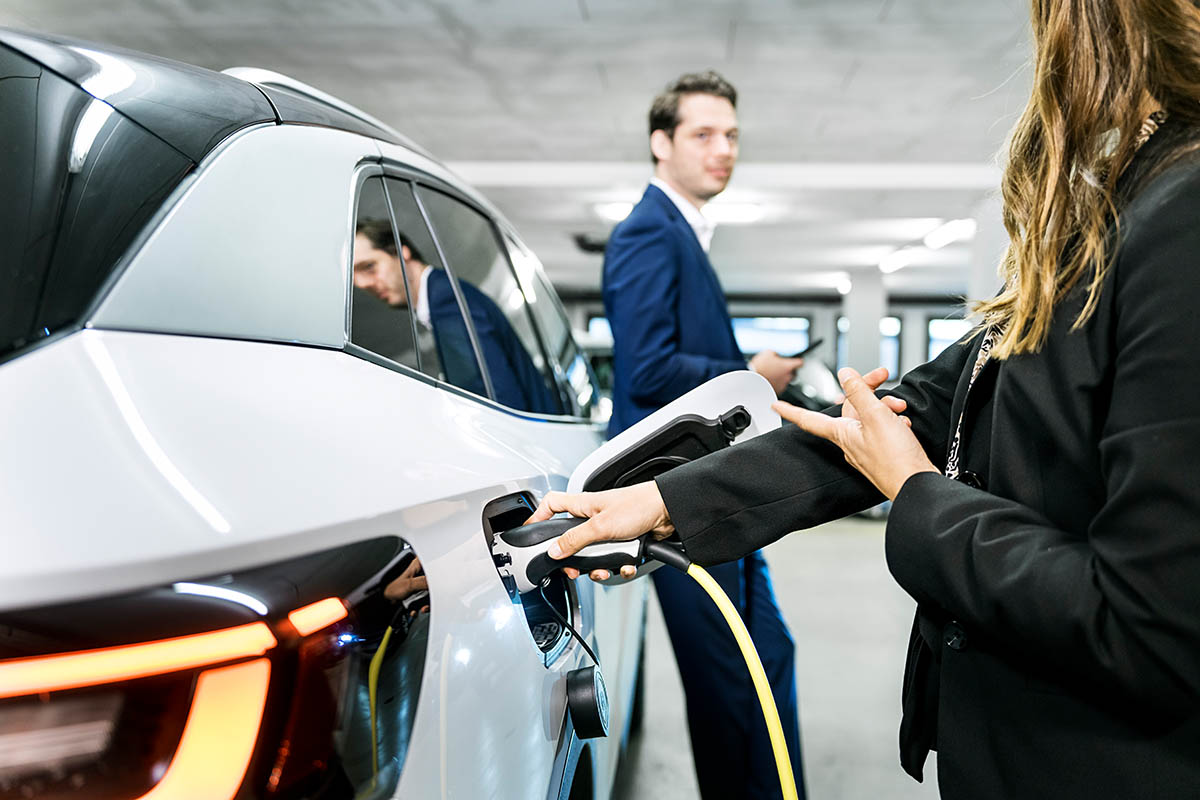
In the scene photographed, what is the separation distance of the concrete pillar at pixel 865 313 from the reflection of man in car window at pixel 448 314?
51.7ft

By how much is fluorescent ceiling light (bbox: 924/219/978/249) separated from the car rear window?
11833 mm

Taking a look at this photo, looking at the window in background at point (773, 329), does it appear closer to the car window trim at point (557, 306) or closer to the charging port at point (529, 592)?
the car window trim at point (557, 306)

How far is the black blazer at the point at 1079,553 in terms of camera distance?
0.70 metres

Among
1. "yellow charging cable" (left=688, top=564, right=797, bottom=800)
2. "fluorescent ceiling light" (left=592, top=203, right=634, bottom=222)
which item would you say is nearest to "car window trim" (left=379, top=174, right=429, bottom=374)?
"yellow charging cable" (left=688, top=564, right=797, bottom=800)

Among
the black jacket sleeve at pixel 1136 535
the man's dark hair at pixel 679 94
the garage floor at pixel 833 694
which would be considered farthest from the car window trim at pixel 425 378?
the garage floor at pixel 833 694

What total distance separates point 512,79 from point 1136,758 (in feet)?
21.5

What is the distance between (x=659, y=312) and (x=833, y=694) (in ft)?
7.35

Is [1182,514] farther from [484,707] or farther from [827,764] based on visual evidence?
[827,764]

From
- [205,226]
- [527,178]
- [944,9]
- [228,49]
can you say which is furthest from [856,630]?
[527,178]

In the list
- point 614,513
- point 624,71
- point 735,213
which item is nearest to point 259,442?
point 614,513

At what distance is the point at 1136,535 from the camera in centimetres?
71

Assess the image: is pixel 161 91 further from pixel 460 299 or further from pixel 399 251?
pixel 460 299

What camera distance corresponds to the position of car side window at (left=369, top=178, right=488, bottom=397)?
1.24 meters

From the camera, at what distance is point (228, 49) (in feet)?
20.5
